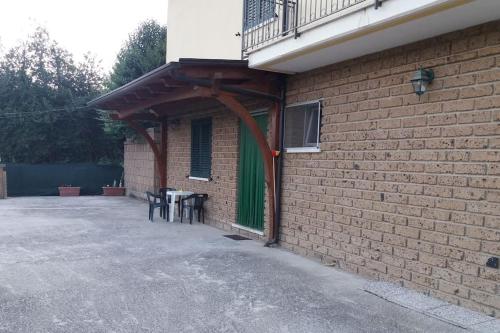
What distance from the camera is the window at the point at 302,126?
6453mm

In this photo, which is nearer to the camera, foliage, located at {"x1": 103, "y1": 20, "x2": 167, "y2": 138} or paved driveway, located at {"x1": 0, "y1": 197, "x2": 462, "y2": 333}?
paved driveway, located at {"x1": 0, "y1": 197, "x2": 462, "y2": 333}

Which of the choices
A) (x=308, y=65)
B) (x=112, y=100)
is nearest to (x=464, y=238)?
(x=308, y=65)

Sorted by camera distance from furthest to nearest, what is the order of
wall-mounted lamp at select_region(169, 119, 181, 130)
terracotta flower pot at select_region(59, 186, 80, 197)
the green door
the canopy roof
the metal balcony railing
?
1. terracotta flower pot at select_region(59, 186, 80, 197)
2. wall-mounted lamp at select_region(169, 119, 181, 130)
3. the green door
4. the canopy roof
5. the metal balcony railing

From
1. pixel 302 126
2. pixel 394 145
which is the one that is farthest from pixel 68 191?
pixel 394 145

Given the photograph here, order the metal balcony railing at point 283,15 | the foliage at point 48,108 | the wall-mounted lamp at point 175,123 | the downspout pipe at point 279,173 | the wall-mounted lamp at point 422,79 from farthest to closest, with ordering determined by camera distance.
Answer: the foliage at point 48,108, the wall-mounted lamp at point 175,123, the downspout pipe at point 279,173, the metal balcony railing at point 283,15, the wall-mounted lamp at point 422,79

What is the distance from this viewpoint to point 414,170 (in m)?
4.68

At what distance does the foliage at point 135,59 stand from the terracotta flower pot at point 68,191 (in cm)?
267

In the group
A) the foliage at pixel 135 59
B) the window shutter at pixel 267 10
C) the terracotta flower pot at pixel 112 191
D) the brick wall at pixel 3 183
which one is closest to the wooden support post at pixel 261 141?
the window shutter at pixel 267 10

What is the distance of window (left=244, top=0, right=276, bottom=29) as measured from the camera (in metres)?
6.93

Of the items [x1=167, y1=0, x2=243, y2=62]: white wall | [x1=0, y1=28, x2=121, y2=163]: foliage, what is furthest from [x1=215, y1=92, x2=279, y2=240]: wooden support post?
[x1=0, y1=28, x2=121, y2=163]: foliage

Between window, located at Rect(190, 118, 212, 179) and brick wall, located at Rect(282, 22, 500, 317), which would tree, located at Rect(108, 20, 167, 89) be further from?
brick wall, located at Rect(282, 22, 500, 317)

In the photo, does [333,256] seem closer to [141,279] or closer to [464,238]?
[464,238]

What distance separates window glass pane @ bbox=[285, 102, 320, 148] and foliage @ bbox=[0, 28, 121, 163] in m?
14.6

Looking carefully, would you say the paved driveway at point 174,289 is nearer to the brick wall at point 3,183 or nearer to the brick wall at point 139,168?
the brick wall at point 139,168
